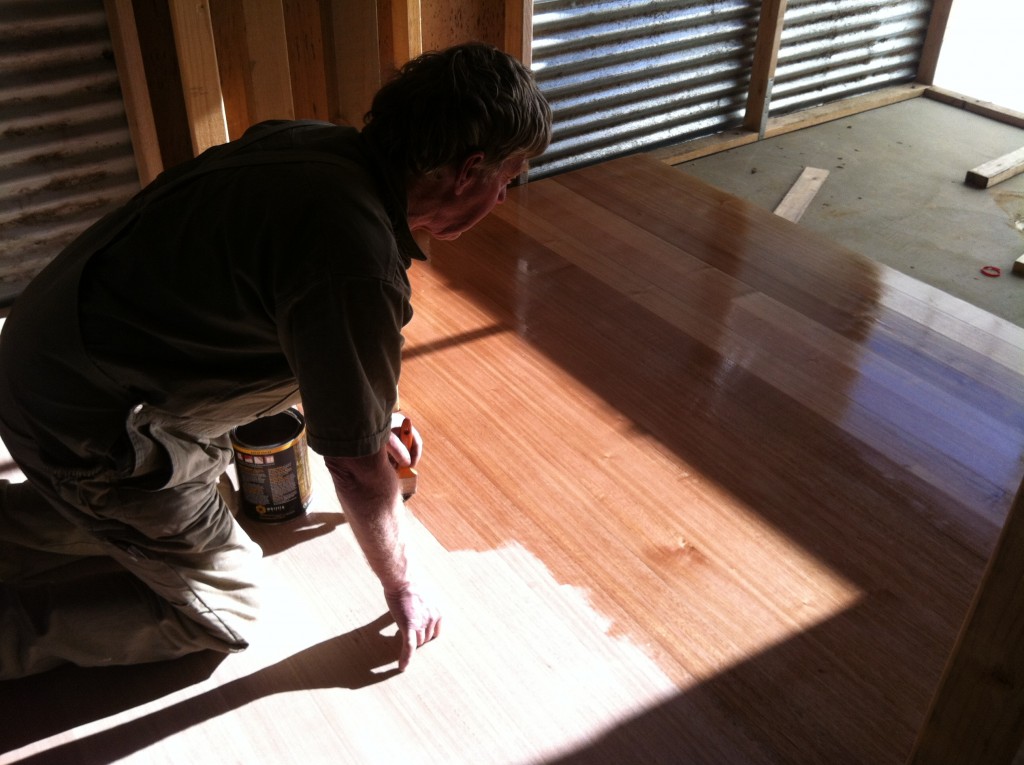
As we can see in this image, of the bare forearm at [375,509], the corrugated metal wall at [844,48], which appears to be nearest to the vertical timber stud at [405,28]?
the bare forearm at [375,509]

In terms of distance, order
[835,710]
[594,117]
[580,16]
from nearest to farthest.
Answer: [835,710]
[580,16]
[594,117]

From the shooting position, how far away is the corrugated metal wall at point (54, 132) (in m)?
2.81

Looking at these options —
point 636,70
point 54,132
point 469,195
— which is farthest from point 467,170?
point 636,70

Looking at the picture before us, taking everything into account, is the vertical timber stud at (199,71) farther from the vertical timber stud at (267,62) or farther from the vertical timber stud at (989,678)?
the vertical timber stud at (989,678)

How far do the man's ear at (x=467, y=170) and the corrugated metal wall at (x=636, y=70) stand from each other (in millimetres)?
2313

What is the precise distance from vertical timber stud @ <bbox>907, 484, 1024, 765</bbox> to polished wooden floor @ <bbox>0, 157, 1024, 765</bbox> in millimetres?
626

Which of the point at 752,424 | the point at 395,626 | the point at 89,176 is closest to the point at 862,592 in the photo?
the point at 752,424

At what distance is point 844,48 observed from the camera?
4918 mm

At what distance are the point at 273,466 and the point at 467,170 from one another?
92 centimetres

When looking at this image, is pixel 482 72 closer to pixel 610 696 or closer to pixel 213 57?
pixel 213 57

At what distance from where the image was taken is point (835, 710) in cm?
194

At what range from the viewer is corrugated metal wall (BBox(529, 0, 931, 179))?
397 cm

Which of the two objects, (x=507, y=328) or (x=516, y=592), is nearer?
(x=516, y=592)

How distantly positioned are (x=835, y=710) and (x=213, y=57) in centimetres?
197
